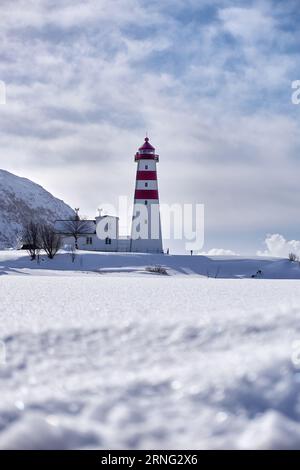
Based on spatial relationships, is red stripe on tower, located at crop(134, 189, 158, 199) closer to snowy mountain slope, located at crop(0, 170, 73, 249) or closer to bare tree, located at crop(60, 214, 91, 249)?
bare tree, located at crop(60, 214, 91, 249)

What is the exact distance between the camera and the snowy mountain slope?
14250 cm

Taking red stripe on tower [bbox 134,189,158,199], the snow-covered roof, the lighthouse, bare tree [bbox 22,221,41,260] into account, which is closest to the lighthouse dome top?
the lighthouse

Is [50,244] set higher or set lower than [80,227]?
lower

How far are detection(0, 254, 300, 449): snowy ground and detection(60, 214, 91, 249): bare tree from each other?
47.6 m

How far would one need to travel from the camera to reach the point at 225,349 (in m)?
4.16

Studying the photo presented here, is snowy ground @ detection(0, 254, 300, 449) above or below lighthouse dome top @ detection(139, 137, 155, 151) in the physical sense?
below

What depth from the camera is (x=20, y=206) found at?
159 m

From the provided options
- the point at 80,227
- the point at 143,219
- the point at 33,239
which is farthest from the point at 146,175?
the point at 33,239

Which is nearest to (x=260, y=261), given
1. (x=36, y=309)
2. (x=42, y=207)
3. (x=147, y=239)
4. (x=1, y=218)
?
(x=147, y=239)

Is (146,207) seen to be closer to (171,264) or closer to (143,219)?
(143,219)

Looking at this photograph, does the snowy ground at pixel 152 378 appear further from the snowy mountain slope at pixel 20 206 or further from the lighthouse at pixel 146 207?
the snowy mountain slope at pixel 20 206

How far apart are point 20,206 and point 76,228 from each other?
11239 cm

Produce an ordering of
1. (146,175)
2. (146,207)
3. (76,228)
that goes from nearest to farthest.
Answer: (146,207), (146,175), (76,228)
